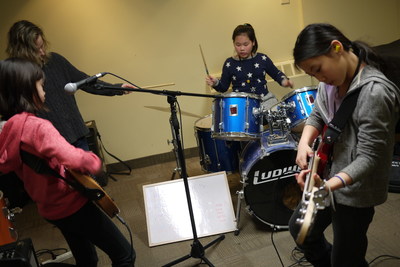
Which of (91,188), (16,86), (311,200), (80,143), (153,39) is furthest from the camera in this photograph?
(153,39)

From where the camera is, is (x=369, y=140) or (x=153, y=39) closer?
(x=369, y=140)

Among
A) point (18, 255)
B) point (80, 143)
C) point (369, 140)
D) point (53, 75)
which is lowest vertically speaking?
point (18, 255)

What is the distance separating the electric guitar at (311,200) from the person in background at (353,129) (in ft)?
0.10

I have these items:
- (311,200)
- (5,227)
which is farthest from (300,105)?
(5,227)

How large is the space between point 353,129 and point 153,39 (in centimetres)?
302

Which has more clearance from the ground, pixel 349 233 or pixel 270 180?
pixel 349 233

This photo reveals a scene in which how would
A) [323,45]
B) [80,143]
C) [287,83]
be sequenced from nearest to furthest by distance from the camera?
[323,45] → [80,143] → [287,83]

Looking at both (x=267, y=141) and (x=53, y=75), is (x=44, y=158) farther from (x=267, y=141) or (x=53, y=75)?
(x=267, y=141)

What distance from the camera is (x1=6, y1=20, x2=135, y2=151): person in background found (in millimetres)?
2137

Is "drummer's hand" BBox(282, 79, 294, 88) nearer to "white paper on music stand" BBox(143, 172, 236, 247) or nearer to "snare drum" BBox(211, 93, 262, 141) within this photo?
"snare drum" BBox(211, 93, 262, 141)

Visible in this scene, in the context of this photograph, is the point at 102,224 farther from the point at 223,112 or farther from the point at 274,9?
the point at 274,9

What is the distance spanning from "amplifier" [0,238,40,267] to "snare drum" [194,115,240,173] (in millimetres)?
1736

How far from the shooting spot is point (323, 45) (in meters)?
1.17

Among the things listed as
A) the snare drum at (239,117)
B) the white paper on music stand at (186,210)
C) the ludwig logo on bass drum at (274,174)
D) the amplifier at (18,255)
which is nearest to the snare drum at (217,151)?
the white paper on music stand at (186,210)
